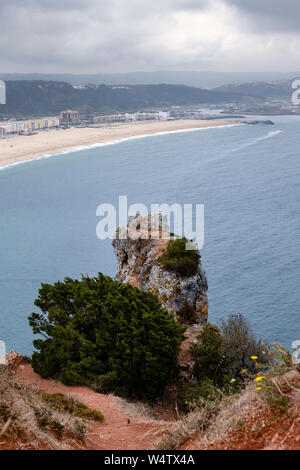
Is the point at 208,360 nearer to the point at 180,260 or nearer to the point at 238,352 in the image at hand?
the point at 238,352

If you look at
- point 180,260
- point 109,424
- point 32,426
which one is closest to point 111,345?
point 109,424

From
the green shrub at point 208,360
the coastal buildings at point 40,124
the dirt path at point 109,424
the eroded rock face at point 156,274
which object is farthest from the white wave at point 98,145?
the dirt path at point 109,424

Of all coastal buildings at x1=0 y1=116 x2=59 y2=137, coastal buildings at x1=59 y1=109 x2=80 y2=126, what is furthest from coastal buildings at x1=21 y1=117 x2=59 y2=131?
coastal buildings at x1=59 y1=109 x2=80 y2=126

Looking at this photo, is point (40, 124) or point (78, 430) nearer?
point (78, 430)

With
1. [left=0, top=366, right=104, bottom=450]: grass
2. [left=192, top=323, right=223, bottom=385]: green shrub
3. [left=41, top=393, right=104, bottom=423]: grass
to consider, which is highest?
[left=0, top=366, right=104, bottom=450]: grass

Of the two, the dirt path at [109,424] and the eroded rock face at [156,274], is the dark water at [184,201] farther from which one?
the dirt path at [109,424]

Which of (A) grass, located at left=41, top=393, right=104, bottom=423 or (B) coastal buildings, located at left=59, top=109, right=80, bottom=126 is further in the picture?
(B) coastal buildings, located at left=59, top=109, right=80, bottom=126

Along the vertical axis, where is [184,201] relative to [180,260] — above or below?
below

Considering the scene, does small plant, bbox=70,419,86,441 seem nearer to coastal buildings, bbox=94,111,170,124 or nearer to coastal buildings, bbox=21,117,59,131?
coastal buildings, bbox=21,117,59,131
